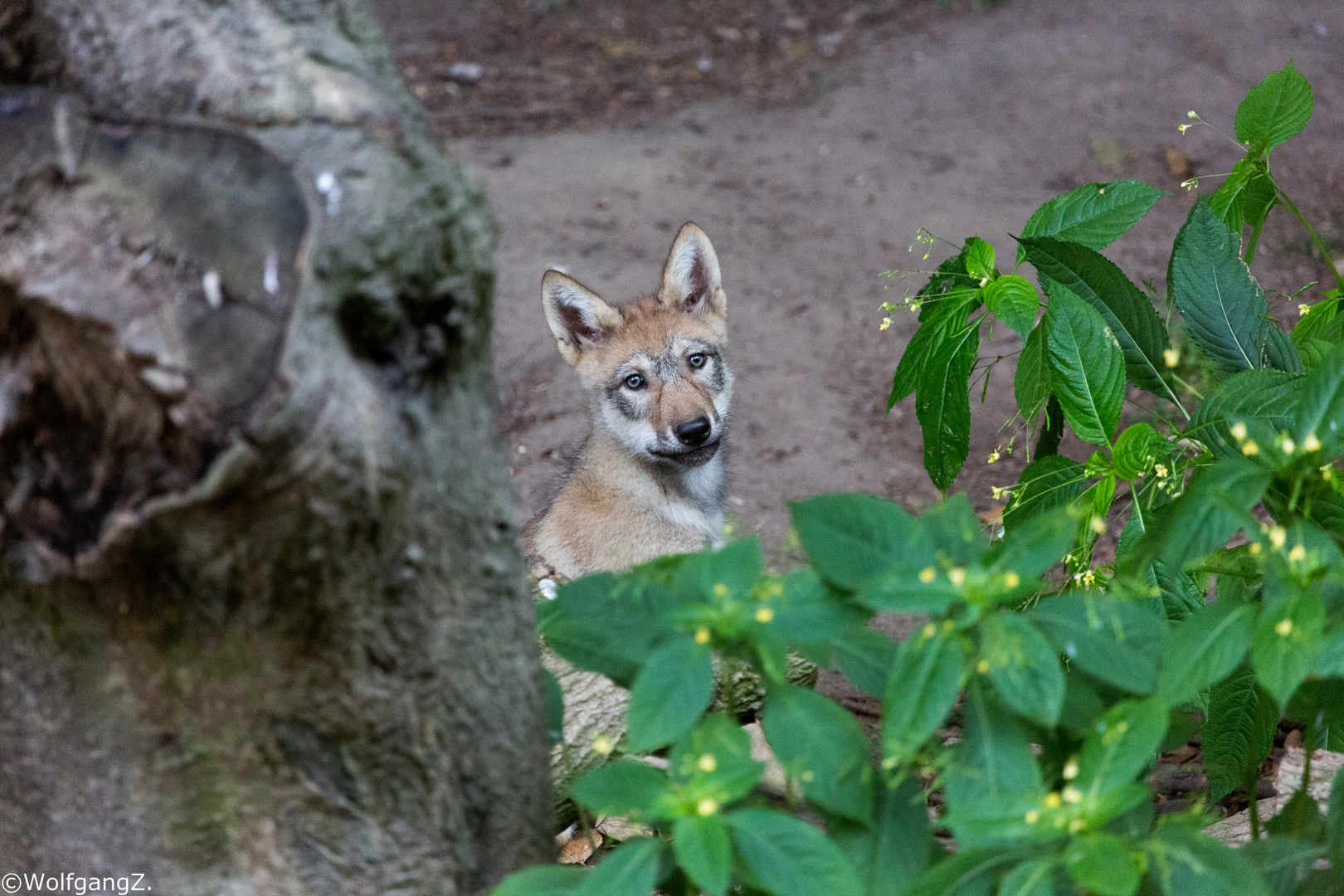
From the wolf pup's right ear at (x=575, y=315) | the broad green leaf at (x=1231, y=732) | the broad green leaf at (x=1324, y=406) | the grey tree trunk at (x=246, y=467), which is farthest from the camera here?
the wolf pup's right ear at (x=575, y=315)

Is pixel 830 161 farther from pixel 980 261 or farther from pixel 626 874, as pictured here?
pixel 626 874

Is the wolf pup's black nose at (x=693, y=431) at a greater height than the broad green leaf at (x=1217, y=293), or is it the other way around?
the broad green leaf at (x=1217, y=293)

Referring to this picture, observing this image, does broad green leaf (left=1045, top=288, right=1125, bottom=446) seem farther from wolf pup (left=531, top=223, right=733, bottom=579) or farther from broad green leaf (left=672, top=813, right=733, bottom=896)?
wolf pup (left=531, top=223, right=733, bottom=579)

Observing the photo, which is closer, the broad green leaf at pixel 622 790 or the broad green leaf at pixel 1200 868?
the broad green leaf at pixel 1200 868

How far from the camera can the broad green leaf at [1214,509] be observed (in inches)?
71.6

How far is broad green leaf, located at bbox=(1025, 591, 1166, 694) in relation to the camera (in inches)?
67.1

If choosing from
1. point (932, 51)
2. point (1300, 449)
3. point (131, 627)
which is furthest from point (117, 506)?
point (932, 51)

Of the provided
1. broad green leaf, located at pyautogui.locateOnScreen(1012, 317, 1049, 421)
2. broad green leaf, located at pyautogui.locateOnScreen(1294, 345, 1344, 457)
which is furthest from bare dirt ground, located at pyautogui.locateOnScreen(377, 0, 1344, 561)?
broad green leaf, located at pyautogui.locateOnScreen(1294, 345, 1344, 457)

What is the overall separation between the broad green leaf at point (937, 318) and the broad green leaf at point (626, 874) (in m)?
1.88

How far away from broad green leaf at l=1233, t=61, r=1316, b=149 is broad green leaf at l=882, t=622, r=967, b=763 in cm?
228

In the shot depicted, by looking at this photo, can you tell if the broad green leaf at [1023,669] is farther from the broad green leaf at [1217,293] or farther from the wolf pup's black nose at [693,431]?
the wolf pup's black nose at [693,431]

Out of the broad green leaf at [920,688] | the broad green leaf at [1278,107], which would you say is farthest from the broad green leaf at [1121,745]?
the broad green leaf at [1278,107]

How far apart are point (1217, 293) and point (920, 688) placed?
2.01 m

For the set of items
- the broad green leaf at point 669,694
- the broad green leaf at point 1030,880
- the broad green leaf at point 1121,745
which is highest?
the broad green leaf at point 1121,745
